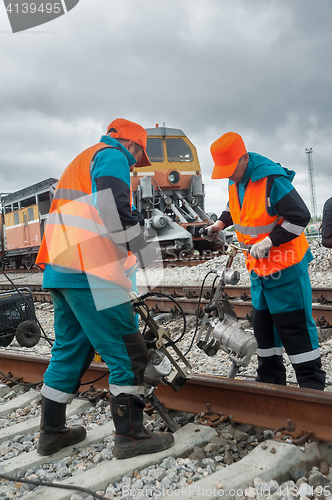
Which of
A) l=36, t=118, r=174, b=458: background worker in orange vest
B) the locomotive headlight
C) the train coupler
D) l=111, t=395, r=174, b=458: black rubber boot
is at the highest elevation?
the locomotive headlight

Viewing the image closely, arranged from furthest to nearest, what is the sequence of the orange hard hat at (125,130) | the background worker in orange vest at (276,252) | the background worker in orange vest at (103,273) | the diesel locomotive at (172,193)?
the diesel locomotive at (172,193) < the background worker in orange vest at (276,252) < the orange hard hat at (125,130) < the background worker in orange vest at (103,273)

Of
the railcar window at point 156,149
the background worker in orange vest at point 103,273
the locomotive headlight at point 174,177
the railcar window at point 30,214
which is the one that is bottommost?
the background worker in orange vest at point 103,273

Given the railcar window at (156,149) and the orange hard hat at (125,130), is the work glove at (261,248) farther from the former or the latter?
the railcar window at (156,149)

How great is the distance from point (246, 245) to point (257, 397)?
42.3 inches

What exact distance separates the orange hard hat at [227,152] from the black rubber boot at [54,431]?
6.17 feet

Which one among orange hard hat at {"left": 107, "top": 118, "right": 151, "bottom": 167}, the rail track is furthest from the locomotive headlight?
orange hard hat at {"left": 107, "top": 118, "right": 151, "bottom": 167}

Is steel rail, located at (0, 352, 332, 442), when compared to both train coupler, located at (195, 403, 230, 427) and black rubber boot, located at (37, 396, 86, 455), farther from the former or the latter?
black rubber boot, located at (37, 396, 86, 455)

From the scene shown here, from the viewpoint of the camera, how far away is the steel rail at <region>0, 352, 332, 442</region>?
7.71 ft

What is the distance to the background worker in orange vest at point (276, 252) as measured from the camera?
9.00 feet

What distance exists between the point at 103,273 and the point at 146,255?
330 millimetres

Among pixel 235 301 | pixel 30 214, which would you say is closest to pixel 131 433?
pixel 235 301

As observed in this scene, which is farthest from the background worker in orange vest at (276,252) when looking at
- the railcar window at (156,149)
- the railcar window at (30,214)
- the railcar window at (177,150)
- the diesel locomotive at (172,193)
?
the railcar window at (30,214)

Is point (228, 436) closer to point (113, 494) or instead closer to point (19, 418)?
point (113, 494)

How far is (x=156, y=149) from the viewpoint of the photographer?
13.8 metres
